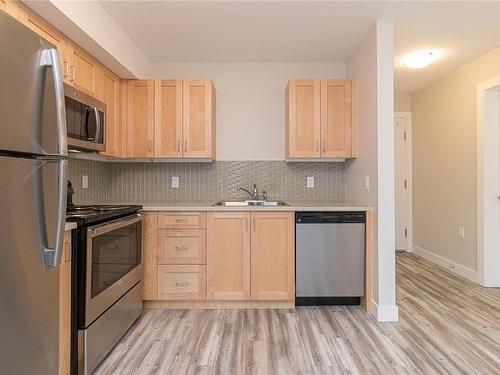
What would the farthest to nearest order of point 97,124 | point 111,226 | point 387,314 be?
point 387,314 < point 97,124 < point 111,226

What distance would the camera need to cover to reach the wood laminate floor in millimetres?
1883

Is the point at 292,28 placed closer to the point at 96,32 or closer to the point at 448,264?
the point at 96,32

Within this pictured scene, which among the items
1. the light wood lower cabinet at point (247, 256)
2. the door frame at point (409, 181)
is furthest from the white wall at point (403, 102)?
the light wood lower cabinet at point (247, 256)

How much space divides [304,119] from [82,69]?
6.44 ft

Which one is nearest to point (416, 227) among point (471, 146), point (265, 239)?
point (471, 146)

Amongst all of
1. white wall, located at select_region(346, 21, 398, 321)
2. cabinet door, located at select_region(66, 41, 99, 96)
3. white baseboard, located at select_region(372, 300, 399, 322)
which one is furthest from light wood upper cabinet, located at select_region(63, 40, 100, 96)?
white baseboard, located at select_region(372, 300, 399, 322)

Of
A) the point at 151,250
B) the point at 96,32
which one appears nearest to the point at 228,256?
the point at 151,250

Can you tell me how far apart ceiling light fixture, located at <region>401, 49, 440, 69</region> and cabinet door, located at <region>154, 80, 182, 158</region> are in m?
2.41

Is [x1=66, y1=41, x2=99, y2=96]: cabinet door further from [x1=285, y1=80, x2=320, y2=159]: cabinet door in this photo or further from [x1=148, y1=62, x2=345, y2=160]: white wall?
[x1=285, y1=80, x2=320, y2=159]: cabinet door

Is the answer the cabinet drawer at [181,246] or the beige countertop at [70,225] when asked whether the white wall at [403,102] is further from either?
the beige countertop at [70,225]

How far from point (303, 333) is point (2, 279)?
6.26 feet

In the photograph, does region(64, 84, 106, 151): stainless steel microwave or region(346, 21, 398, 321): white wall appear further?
region(346, 21, 398, 321): white wall

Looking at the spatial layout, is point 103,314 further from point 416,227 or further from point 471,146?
point 416,227

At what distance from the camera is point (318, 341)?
7.18 feet
